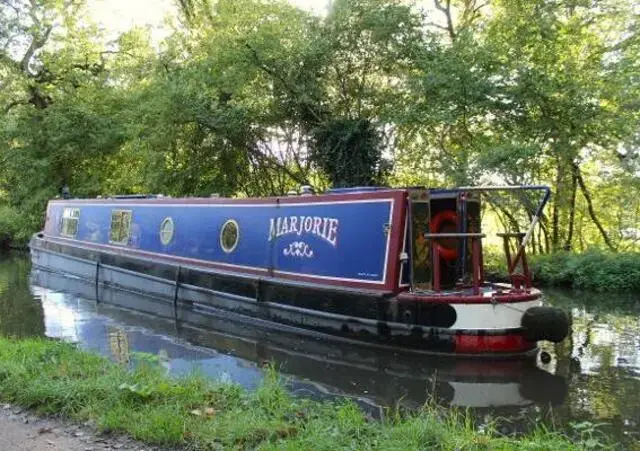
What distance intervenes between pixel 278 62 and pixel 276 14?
1265mm

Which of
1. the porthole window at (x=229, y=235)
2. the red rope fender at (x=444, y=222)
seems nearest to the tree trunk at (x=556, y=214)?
the red rope fender at (x=444, y=222)

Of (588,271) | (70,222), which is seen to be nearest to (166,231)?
(70,222)

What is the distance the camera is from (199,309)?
34.1ft

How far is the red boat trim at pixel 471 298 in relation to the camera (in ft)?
23.1

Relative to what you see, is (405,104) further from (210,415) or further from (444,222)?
(210,415)

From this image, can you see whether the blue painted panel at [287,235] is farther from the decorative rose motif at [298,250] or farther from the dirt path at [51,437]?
the dirt path at [51,437]

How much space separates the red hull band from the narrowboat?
0.04 ft

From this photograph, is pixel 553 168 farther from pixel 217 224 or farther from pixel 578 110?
pixel 217 224

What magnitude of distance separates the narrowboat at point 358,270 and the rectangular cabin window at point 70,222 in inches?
161

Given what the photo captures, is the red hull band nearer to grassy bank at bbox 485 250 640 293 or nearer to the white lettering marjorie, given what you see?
the white lettering marjorie

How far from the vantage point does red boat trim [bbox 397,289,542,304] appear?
705 cm

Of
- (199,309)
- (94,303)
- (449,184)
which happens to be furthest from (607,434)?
(94,303)

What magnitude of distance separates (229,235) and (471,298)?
4.38 m

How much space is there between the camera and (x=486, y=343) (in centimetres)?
709
